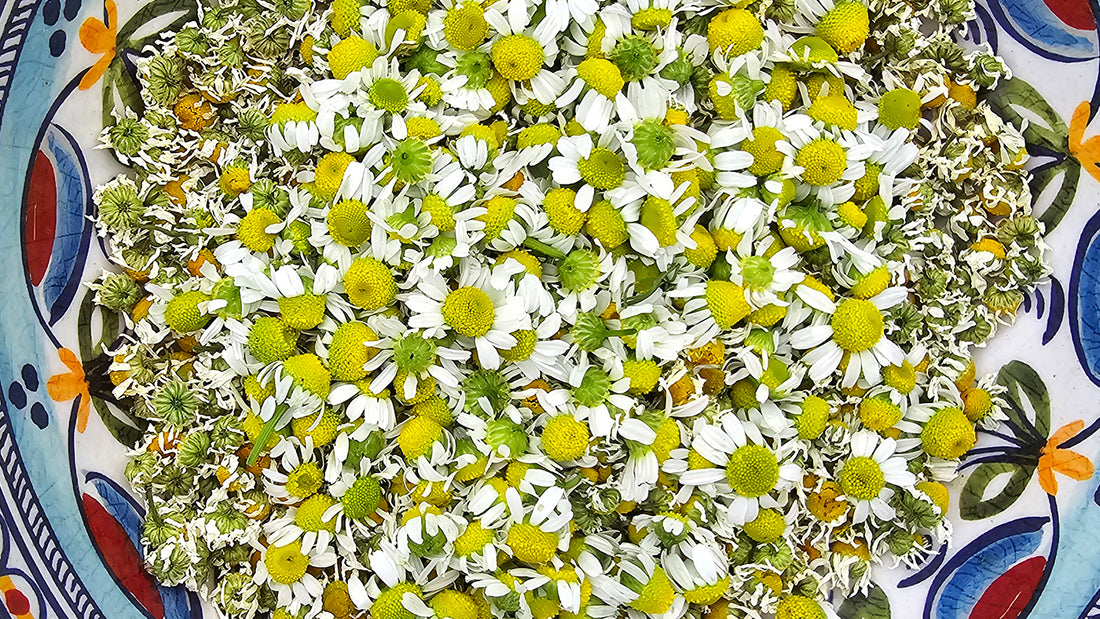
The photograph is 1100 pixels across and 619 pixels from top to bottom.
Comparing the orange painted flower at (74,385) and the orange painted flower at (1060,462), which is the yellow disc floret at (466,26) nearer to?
the orange painted flower at (74,385)

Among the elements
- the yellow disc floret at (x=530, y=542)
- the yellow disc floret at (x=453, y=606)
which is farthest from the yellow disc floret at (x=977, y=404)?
the yellow disc floret at (x=453, y=606)

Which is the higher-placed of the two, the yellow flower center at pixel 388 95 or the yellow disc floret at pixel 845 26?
the yellow disc floret at pixel 845 26

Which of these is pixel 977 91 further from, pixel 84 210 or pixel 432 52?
pixel 84 210

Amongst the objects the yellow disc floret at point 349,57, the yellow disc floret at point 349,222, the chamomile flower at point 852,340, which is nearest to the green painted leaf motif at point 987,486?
the chamomile flower at point 852,340

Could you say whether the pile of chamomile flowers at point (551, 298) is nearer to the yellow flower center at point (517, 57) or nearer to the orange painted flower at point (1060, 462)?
the yellow flower center at point (517, 57)

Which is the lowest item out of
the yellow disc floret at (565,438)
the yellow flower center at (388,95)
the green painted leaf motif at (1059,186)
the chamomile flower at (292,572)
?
the chamomile flower at (292,572)

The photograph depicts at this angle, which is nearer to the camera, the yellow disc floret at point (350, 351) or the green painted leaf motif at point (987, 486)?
the yellow disc floret at point (350, 351)
